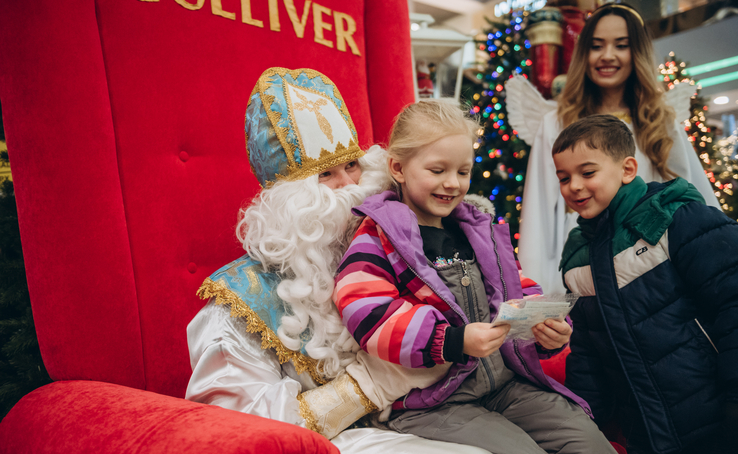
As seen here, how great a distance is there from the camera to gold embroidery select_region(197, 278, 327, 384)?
45.5 inches

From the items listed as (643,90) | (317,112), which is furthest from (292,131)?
(643,90)

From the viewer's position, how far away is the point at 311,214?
1.23 meters

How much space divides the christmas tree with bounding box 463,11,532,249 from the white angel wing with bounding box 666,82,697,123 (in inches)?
49.8

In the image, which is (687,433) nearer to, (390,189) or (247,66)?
(390,189)

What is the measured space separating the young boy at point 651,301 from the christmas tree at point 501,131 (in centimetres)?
214

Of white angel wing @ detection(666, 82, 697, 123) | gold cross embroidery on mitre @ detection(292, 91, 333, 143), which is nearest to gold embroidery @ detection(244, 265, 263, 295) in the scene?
gold cross embroidery on mitre @ detection(292, 91, 333, 143)

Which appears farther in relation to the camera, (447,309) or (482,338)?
(447,309)

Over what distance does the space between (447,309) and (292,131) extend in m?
0.65

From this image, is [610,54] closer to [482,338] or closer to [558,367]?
[558,367]

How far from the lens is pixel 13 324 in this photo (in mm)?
1595

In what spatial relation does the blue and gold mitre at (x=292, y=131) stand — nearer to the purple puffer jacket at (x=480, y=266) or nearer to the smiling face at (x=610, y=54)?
the purple puffer jacket at (x=480, y=266)

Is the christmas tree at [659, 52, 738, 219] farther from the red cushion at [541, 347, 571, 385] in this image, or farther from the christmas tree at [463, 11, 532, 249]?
the red cushion at [541, 347, 571, 385]

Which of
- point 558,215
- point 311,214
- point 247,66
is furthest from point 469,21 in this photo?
point 311,214

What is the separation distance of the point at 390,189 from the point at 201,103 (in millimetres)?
724
